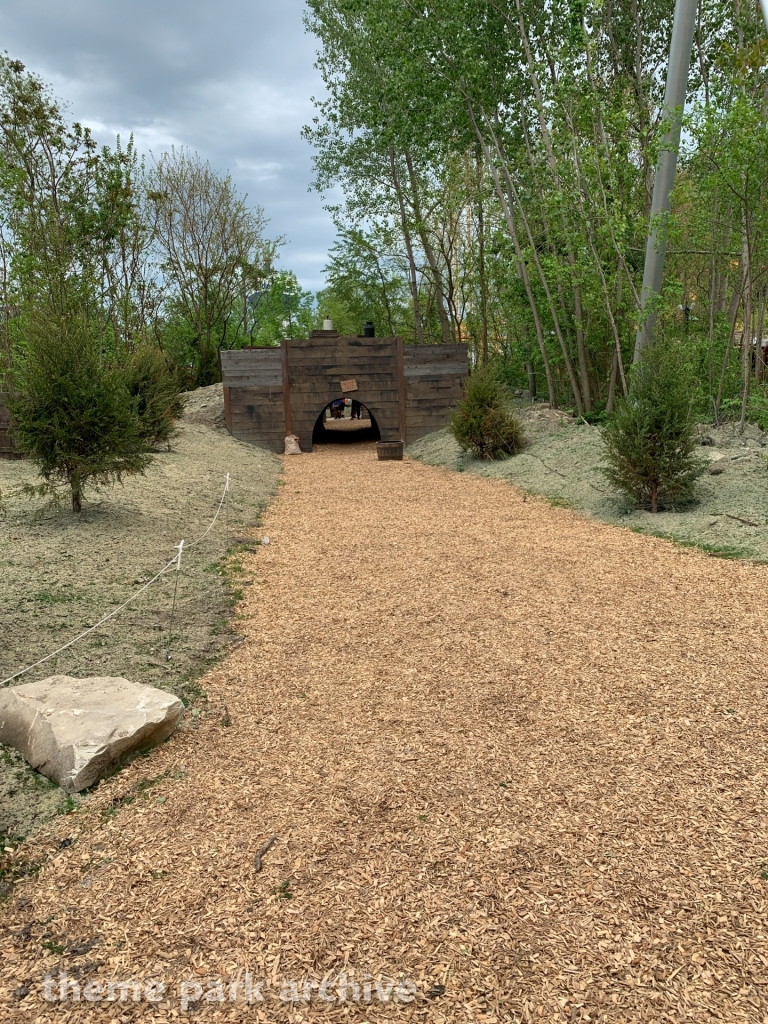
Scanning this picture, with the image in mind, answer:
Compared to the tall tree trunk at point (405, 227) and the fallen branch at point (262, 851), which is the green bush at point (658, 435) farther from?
the tall tree trunk at point (405, 227)

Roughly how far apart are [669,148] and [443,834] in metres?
10.0

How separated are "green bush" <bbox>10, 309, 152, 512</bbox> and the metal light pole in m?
7.18

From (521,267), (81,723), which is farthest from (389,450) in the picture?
(81,723)

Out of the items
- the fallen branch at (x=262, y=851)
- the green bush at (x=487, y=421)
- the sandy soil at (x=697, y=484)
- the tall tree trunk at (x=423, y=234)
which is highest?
the tall tree trunk at (x=423, y=234)

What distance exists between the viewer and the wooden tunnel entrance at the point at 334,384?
1730cm

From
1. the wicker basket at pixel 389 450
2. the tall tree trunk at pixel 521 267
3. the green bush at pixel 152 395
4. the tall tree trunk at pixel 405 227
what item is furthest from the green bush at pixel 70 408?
the tall tree trunk at pixel 405 227

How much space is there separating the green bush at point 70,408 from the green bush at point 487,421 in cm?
729

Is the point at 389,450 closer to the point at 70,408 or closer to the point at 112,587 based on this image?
the point at 70,408

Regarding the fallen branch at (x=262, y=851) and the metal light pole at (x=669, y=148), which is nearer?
the fallen branch at (x=262, y=851)

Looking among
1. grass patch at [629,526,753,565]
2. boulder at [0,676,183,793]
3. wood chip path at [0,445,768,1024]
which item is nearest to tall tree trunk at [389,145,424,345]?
grass patch at [629,526,753,565]

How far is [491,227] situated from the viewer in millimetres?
24578

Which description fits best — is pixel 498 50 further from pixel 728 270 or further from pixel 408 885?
pixel 408 885

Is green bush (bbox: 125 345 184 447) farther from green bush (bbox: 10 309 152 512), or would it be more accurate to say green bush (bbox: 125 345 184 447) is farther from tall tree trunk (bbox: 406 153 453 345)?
tall tree trunk (bbox: 406 153 453 345)

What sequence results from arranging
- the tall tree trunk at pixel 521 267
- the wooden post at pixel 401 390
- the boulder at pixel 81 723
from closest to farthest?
the boulder at pixel 81 723
the tall tree trunk at pixel 521 267
the wooden post at pixel 401 390
